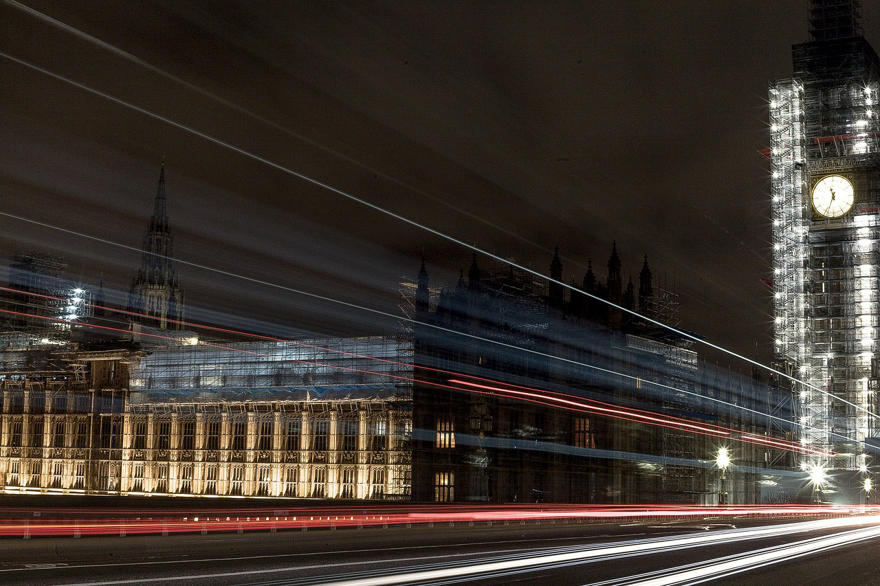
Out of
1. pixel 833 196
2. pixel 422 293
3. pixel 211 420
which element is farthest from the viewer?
pixel 211 420

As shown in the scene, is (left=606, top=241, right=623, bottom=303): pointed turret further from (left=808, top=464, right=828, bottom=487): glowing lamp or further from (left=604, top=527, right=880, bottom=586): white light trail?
(left=604, top=527, right=880, bottom=586): white light trail

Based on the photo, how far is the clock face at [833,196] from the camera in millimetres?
75250

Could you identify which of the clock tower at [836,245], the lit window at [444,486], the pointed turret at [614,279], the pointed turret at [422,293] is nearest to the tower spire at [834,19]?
the clock tower at [836,245]

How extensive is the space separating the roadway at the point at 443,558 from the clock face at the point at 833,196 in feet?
146

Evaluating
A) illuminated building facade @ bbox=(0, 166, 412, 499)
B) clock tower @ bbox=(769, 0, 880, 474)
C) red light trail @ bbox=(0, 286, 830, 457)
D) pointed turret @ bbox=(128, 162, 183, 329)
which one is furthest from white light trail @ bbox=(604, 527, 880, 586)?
pointed turret @ bbox=(128, 162, 183, 329)

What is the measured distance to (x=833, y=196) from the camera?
75688 millimetres

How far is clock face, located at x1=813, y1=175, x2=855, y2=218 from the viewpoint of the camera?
7525 cm

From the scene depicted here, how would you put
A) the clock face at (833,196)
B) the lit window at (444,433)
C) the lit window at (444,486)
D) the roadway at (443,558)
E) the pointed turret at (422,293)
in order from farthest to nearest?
1. the clock face at (833,196)
2. the pointed turret at (422,293)
3. the lit window at (444,433)
4. the lit window at (444,486)
5. the roadway at (443,558)

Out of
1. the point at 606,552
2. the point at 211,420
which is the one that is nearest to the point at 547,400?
the point at 211,420

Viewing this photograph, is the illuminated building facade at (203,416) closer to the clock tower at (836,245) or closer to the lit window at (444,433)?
the lit window at (444,433)

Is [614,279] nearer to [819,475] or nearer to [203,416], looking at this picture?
[819,475]

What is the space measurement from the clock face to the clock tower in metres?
0.07

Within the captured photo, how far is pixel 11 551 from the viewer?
978 inches

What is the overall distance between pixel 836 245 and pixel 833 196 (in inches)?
164
